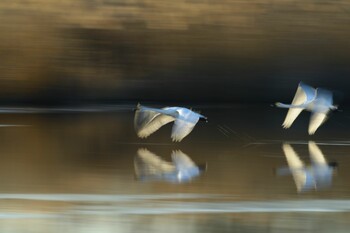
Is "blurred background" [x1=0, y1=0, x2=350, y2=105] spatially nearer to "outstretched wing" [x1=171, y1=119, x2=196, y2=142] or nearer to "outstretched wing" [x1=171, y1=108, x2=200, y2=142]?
"outstretched wing" [x1=171, y1=119, x2=196, y2=142]

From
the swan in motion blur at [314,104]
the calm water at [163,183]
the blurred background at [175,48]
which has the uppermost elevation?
the blurred background at [175,48]

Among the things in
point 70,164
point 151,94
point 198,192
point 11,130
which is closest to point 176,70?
point 151,94

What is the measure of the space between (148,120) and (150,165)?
1678mm

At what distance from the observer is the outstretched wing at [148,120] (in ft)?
40.9

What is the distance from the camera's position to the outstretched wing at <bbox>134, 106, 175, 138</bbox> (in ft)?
40.9

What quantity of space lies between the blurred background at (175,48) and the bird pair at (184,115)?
8081 millimetres

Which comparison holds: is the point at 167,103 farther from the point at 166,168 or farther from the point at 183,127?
the point at 166,168

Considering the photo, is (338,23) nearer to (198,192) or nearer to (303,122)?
(303,122)

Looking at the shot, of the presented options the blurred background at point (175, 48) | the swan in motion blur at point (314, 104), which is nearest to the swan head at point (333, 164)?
the swan in motion blur at point (314, 104)

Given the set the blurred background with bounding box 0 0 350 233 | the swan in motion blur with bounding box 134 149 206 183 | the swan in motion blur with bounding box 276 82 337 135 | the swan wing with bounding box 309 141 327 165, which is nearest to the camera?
the blurred background with bounding box 0 0 350 233

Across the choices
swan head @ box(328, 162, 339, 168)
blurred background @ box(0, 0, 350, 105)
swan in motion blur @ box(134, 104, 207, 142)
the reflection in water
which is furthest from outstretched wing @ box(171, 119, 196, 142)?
blurred background @ box(0, 0, 350, 105)

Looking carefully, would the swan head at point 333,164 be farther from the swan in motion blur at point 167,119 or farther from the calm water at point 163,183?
the swan in motion blur at point 167,119

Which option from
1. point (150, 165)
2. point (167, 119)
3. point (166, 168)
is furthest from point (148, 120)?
point (166, 168)

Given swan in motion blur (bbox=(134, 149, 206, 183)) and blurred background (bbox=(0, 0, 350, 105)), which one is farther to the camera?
blurred background (bbox=(0, 0, 350, 105))
